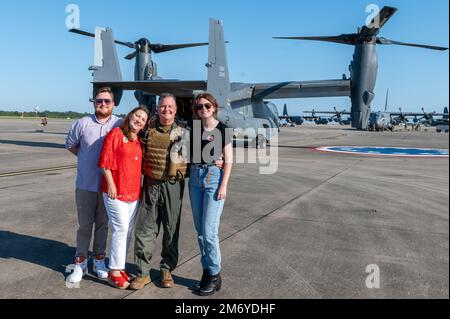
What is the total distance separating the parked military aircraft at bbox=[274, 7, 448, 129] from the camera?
17.2 m

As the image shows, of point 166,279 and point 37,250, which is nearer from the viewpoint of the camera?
point 166,279

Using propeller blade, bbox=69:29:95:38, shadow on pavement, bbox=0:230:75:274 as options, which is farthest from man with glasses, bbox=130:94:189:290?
propeller blade, bbox=69:29:95:38

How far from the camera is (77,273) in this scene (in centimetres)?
393

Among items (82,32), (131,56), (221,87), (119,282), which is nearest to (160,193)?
(119,282)

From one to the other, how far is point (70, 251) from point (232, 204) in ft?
11.1

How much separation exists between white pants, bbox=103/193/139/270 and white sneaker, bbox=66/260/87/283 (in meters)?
0.35

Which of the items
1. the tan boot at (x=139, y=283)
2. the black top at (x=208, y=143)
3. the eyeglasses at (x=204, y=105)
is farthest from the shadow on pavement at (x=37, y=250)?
the eyeglasses at (x=204, y=105)

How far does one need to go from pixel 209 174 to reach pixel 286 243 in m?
1.95

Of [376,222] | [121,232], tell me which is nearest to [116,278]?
[121,232]

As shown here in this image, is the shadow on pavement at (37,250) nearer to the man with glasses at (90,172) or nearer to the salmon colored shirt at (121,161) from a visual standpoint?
the man with glasses at (90,172)

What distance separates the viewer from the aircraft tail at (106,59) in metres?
17.8

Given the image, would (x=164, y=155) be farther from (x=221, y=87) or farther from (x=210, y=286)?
(x=221, y=87)

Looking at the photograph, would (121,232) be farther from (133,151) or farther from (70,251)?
(70,251)

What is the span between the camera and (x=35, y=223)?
5.91 metres
